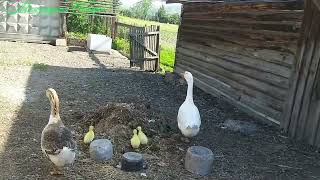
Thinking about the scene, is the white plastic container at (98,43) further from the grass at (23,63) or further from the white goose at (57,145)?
the white goose at (57,145)

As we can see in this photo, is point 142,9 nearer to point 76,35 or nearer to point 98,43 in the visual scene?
point 76,35

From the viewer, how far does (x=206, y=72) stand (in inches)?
424

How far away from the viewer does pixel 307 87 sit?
263 inches

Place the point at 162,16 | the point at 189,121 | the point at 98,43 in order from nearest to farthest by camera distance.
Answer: the point at 189,121
the point at 98,43
the point at 162,16

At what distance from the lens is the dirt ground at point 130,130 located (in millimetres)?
5129

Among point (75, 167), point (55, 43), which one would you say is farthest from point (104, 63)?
point (75, 167)

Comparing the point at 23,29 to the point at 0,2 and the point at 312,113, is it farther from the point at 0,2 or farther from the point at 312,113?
the point at 312,113

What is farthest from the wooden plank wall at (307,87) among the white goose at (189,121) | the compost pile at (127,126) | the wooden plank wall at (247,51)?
the compost pile at (127,126)

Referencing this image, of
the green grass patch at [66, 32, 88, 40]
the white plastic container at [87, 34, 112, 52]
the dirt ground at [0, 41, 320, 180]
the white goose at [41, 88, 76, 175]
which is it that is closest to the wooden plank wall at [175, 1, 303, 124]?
the dirt ground at [0, 41, 320, 180]

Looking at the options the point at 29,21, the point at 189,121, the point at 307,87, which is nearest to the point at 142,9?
the point at 29,21

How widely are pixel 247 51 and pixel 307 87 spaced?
2213 millimetres

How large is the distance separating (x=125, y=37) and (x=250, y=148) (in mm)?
13569

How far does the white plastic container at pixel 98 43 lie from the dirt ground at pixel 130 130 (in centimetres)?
563

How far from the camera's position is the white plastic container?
53.9 feet
